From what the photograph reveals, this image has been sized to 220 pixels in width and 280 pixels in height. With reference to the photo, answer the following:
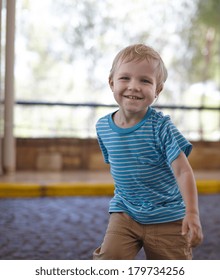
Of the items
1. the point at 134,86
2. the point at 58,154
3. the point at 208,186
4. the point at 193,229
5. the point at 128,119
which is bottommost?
the point at 208,186

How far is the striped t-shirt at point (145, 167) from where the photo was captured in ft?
8.15

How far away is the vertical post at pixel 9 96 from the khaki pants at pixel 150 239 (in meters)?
6.51

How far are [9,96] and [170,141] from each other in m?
6.74

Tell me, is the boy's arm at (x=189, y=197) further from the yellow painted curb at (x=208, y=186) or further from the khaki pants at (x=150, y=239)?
the yellow painted curb at (x=208, y=186)

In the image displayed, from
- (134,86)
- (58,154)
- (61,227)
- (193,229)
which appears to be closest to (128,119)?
(134,86)

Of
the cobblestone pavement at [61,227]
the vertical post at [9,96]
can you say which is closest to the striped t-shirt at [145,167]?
the cobblestone pavement at [61,227]

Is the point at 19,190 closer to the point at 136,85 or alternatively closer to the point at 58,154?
the point at 58,154

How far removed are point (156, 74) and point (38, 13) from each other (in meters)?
8.33

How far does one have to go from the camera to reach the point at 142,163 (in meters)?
2.53

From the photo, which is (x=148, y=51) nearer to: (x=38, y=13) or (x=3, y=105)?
(x=3, y=105)

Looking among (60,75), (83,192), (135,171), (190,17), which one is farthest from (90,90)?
(135,171)

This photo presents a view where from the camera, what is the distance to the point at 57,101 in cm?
1063

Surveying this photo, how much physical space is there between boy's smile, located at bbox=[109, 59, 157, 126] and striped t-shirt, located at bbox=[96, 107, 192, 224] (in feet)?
0.30

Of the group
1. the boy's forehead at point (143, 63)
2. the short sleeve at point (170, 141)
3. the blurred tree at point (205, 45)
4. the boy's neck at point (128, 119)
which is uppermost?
the blurred tree at point (205, 45)
